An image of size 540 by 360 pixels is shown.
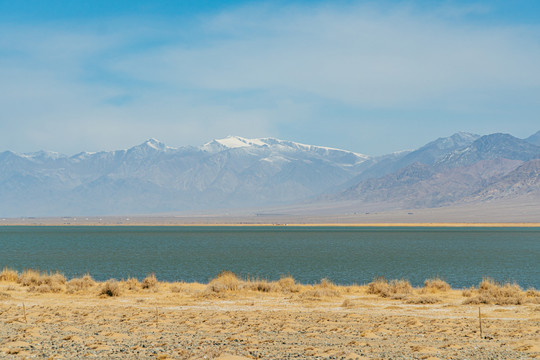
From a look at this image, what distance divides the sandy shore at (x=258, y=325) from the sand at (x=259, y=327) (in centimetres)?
3

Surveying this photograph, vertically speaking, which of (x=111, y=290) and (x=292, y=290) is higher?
(x=111, y=290)

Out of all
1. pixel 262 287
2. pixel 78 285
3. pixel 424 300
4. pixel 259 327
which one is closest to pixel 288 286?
pixel 262 287

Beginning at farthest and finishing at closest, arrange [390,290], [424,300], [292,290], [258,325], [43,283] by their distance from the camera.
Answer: [43,283], [292,290], [390,290], [424,300], [258,325]

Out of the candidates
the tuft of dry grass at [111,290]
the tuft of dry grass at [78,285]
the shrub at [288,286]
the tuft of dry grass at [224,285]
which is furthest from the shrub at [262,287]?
the tuft of dry grass at [78,285]

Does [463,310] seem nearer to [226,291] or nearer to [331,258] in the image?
A: [226,291]

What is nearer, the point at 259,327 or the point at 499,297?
the point at 259,327

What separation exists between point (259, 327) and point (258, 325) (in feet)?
1.34

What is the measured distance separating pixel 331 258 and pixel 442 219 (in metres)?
148

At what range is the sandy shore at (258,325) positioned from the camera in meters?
13.2

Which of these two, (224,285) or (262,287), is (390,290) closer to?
(262,287)

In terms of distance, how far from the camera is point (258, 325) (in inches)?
691

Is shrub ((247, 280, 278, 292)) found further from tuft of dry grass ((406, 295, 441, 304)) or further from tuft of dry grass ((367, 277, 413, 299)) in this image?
tuft of dry grass ((406, 295, 441, 304))

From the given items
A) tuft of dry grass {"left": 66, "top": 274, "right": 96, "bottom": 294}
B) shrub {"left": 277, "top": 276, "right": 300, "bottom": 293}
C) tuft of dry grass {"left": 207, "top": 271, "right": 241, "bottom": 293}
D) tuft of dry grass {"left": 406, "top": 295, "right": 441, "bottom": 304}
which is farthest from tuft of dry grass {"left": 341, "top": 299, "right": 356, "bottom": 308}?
tuft of dry grass {"left": 66, "top": 274, "right": 96, "bottom": 294}

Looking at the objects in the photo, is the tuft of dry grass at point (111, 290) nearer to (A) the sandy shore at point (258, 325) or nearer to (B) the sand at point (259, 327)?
(A) the sandy shore at point (258, 325)
